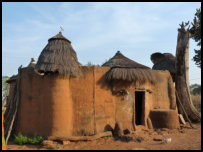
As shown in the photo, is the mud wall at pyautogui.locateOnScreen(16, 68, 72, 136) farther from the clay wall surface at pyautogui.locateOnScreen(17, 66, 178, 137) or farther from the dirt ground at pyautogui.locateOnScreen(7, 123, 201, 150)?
the dirt ground at pyautogui.locateOnScreen(7, 123, 201, 150)

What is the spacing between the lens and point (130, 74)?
27.5 feet

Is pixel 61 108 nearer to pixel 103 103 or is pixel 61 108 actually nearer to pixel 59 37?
pixel 103 103

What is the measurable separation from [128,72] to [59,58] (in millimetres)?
3369

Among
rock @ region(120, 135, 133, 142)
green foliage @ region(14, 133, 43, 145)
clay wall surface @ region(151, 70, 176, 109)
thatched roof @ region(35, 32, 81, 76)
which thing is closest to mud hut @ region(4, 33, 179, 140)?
thatched roof @ region(35, 32, 81, 76)

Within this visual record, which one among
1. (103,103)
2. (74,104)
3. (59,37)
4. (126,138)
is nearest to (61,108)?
(74,104)

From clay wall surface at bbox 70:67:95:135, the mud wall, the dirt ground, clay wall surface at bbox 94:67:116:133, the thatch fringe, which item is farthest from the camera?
the thatch fringe

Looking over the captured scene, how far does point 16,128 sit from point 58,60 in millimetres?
3813

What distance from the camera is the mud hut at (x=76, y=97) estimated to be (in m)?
7.28

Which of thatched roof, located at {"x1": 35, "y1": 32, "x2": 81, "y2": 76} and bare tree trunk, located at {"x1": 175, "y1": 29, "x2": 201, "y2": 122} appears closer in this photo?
thatched roof, located at {"x1": 35, "y1": 32, "x2": 81, "y2": 76}

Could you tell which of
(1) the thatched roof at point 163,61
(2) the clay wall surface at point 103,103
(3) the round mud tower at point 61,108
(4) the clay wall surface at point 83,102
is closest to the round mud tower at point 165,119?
(2) the clay wall surface at point 103,103

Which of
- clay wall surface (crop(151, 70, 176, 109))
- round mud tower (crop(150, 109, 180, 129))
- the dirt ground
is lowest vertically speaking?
the dirt ground

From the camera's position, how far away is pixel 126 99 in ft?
27.8

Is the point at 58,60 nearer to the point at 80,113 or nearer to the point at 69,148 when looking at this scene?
the point at 80,113

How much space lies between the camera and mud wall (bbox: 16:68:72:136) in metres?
7.20
